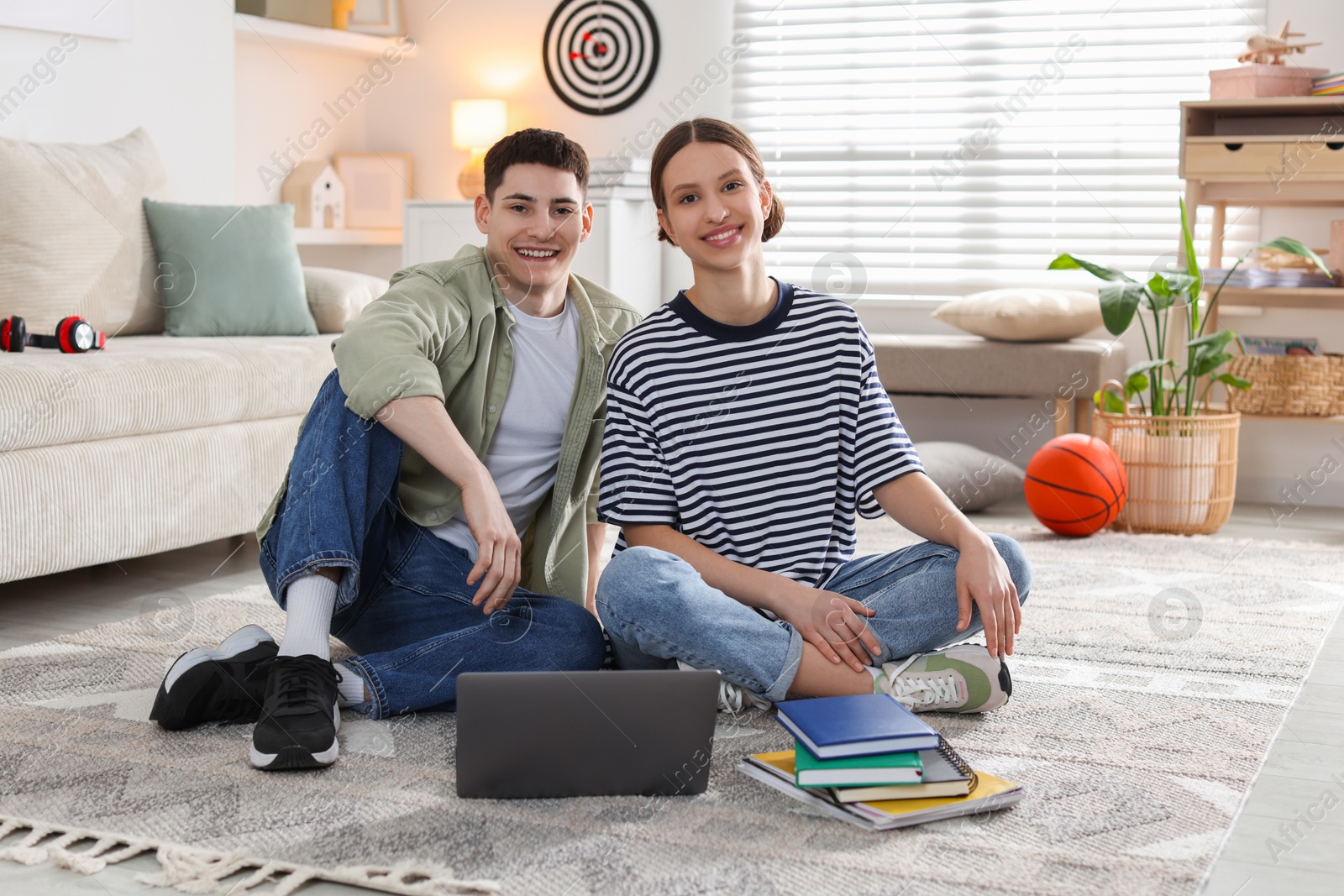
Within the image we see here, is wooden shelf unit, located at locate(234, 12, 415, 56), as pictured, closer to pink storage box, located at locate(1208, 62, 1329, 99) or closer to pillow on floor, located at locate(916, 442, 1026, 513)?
pillow on floor, located at locate(916, 442, 1026, 513)

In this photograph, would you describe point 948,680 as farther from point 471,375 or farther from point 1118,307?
point 1118,307

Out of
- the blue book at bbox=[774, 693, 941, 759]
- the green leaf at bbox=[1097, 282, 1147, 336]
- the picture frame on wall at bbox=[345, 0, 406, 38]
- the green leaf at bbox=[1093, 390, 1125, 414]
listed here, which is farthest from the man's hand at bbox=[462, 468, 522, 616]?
the picture frame on wall at bbox=[345, 0, 406, 38]

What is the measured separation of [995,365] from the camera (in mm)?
3395

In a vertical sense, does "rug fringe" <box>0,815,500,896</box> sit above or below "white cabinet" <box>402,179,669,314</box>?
below

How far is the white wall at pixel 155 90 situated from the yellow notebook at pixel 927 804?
2502mm

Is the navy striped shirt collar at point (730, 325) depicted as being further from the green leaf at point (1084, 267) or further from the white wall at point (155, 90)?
the white wall at point (155, 90)

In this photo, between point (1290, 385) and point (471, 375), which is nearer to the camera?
point (471, 375)

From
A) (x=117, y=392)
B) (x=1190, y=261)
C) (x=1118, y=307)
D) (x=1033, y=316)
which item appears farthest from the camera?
(x=1033, y=316)

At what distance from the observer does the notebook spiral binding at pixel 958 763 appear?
127cm

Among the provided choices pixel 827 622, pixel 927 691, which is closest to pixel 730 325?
pixel 827 622

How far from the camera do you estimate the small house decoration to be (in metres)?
4.09

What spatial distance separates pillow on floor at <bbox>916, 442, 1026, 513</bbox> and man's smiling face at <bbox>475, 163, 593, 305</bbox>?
166 cm

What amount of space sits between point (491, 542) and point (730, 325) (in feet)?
1.41

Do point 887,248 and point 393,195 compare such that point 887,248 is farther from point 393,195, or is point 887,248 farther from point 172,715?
point 172,715
